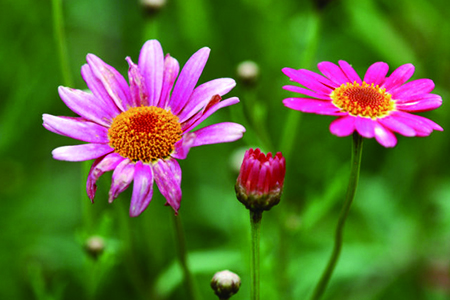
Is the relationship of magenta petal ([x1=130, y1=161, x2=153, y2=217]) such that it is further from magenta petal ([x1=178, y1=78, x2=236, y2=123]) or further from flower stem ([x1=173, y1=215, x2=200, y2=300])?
magenta petal ([x1=178, y1=78, x2=236, y2=123])

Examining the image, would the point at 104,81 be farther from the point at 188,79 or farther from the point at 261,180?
the point at 261,180

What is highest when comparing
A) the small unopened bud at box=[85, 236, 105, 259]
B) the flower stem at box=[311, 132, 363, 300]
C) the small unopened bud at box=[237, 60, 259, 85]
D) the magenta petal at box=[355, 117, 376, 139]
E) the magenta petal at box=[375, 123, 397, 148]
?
the small unopened bud at box=[237, 60, 259, 85]

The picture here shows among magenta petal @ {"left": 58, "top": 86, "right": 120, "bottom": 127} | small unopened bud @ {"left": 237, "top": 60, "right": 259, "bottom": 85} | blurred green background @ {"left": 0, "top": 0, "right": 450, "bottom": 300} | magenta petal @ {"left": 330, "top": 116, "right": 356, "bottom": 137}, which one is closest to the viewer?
magenta petal @ {"left": 330, "top": 116, "right": 356, "bottom": 137}

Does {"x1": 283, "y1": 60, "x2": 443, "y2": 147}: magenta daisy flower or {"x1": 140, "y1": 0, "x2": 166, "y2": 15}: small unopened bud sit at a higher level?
{"x1": 140, "y1": 0, "x2": 166, "y2": 15}: small unopened bud

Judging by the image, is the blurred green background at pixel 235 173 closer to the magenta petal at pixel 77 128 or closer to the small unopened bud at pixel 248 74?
the small unopened bud at pixel 248 74

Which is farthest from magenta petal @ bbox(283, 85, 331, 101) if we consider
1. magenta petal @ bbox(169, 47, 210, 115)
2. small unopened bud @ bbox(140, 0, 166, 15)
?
small unopened bud @ bbox(140, 0, 166, 15)
